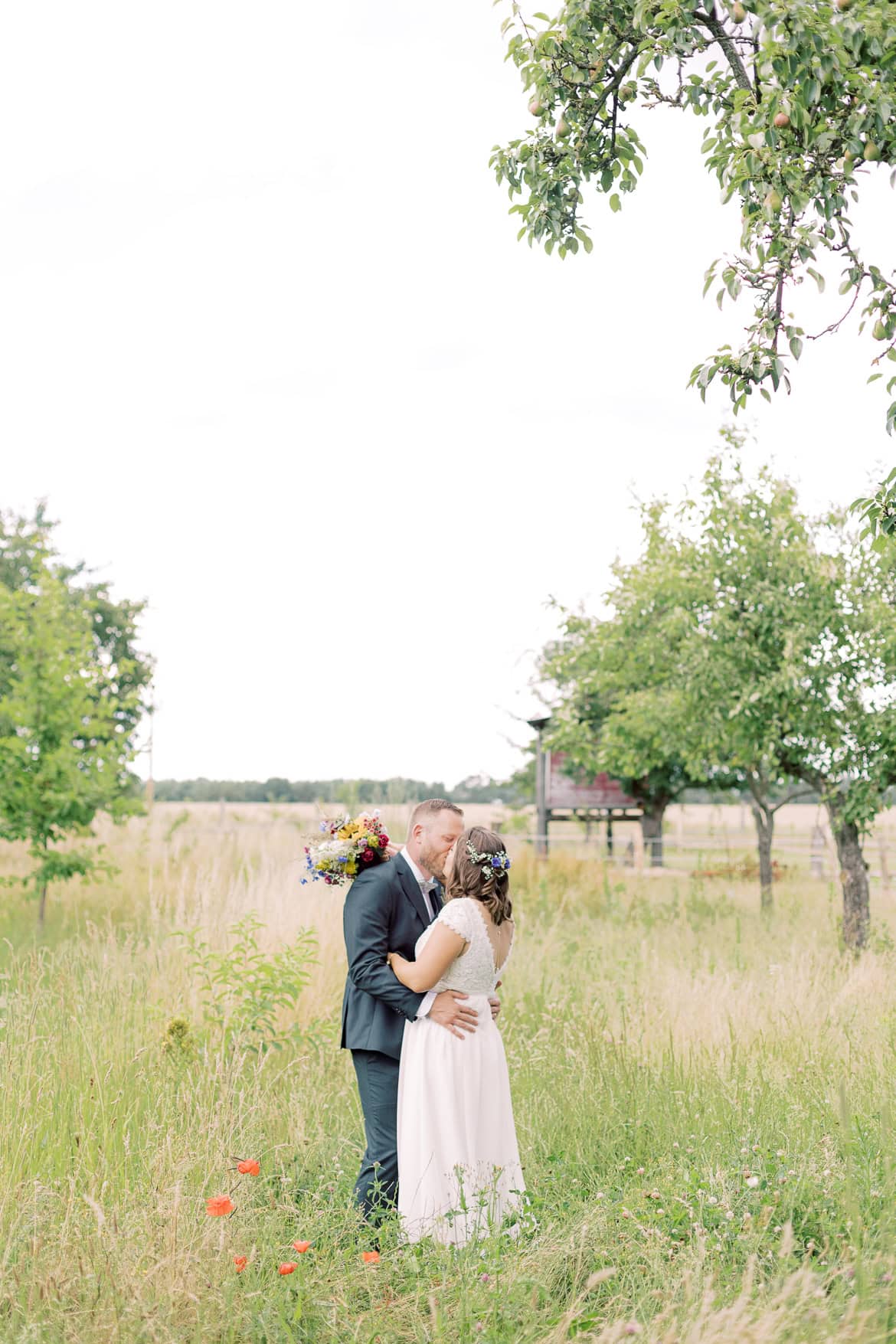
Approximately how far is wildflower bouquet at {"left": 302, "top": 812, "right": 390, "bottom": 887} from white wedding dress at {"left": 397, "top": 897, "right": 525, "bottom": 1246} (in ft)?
1.40

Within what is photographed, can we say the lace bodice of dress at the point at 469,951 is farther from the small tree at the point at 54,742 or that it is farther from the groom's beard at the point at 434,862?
the small tree at the point at 54,742

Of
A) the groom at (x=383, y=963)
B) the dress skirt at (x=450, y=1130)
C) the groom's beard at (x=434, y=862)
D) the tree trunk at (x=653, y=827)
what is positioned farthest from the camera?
the tree trunk at (x=653, y=827)

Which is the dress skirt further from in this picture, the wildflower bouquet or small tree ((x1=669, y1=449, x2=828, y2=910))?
small tree ((x1=669, y1=449, x2=828, y2=910))

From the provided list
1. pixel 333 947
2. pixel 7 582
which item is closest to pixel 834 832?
pixel 333 947

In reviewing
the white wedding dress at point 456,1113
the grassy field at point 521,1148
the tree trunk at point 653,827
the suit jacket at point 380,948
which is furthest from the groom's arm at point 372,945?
the tree trunk at point 653,827

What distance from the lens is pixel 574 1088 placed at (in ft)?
20.0

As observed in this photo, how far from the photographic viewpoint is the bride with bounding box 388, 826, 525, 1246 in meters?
4.20

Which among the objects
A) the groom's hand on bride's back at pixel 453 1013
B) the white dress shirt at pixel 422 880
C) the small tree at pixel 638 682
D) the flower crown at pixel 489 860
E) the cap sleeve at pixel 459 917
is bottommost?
the groom's hand on bride's back at pixel 453 1013

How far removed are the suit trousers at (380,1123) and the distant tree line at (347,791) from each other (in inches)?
130

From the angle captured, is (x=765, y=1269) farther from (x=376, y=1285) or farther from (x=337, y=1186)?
(x=337, y=1186)

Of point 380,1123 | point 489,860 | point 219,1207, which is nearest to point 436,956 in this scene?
point 489,860

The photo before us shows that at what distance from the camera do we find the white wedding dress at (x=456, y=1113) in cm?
419

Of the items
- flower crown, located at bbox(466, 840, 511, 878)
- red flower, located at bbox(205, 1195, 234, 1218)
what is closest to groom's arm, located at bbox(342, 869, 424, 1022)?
flower crown, located at bbox(466, 840, 511, 878)

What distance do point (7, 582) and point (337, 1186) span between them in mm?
32407
